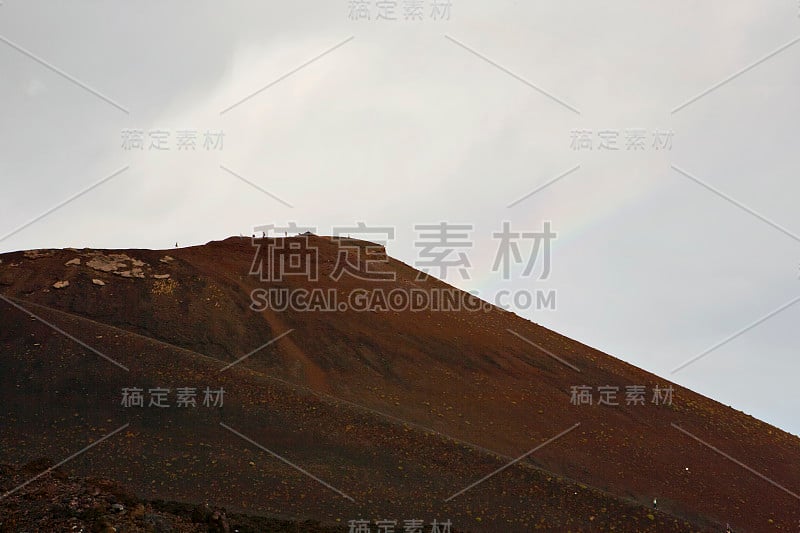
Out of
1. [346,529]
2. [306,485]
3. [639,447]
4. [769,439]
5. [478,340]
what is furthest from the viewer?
[478,340]

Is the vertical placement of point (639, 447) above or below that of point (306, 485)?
above

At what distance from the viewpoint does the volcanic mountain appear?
16234 millimetres

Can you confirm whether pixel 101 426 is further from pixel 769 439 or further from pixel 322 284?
pixel 769 439

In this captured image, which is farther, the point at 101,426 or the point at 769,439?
the point at 769,439

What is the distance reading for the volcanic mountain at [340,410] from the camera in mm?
16234

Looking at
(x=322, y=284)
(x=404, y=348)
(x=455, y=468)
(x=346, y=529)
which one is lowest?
(x=346, y=529)

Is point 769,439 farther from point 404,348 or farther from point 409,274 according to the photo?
point 409,274

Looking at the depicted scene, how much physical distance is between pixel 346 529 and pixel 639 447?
32.1 ft

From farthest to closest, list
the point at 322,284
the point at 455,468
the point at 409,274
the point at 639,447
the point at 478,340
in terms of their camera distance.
Result: the point at 409,274, the point at 322,284, the point at 478,340, the point at 639,447, the point at 455,468

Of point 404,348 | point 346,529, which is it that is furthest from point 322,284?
point 346,529

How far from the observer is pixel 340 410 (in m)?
19.6

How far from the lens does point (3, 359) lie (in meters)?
20.9

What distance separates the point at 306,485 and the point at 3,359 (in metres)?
10.9

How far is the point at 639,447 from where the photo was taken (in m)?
20.3
